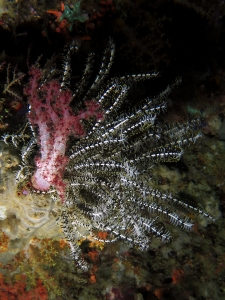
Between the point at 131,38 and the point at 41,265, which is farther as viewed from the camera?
the point at 131,38

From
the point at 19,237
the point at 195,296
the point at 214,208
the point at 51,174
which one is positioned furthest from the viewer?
the point at 214,208

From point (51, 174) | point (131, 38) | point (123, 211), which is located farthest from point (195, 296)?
point (131, 38)

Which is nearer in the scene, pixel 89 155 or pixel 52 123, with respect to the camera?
pixel 52 123

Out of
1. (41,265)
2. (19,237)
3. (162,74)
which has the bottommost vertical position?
(41,265)

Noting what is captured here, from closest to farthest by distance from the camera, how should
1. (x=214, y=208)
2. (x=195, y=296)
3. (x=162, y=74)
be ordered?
(x=195, y=296) < (x=214, y=208) < (x=162, y=74)

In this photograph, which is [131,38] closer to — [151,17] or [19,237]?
[151,17]
